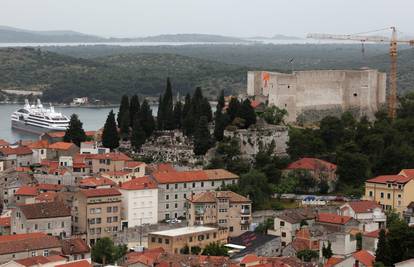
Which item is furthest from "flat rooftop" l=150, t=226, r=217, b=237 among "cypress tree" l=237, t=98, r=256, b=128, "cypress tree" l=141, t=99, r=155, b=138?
"cypress tree" l=141, t=99, r=155, b=138

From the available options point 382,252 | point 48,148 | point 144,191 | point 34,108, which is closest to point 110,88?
point 34,108

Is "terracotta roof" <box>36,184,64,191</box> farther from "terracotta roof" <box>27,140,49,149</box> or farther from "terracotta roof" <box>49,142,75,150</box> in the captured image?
"terracotta roof" <box>27,140,49,149</box>

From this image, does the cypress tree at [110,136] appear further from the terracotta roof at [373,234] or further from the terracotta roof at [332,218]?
the terracotta roof at [373,234]

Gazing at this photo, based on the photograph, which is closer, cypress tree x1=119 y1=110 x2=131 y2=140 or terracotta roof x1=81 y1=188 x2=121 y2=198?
terracotta roof x1=81 y1=188 x2=121 y2=198

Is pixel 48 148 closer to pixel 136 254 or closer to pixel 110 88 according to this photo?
pixel 136 254

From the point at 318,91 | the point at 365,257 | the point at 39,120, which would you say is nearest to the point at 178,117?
the point at 318,91
